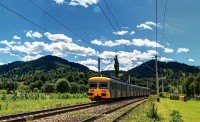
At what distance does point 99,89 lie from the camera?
39625 mm

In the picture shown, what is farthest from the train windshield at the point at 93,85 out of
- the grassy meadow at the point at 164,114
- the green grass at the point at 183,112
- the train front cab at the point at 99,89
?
the grassy meadow at the point at 164,114

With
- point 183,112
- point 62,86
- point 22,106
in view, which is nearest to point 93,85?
point 22,106

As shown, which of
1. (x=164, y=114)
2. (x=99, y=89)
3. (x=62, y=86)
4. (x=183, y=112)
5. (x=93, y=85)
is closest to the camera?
(x=164, y=114)

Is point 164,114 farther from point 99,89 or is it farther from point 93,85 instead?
point 93,85

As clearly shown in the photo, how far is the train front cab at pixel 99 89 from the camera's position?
3922 centimetres

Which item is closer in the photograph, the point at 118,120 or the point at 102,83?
the point at 118,120

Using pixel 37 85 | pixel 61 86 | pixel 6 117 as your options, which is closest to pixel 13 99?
pixel 6 117

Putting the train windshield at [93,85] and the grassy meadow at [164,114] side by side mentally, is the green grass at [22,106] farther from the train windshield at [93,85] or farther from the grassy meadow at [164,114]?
the grassy meadow at [164,114]

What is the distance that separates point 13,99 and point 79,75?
117m

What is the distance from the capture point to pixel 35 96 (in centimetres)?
4481

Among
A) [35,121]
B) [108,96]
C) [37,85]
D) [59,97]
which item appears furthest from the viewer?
[37,85]

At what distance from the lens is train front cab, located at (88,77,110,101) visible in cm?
3922

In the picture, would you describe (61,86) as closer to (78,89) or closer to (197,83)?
(78,89)

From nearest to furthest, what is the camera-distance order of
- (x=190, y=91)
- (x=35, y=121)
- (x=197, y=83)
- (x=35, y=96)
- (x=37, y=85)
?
(x=35, y=121)
(x=35, y=96)
(x=197, y=83)
(x=190, y=91)
(x=37, y=85)
